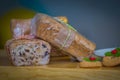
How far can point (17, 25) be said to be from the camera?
1.17 metres

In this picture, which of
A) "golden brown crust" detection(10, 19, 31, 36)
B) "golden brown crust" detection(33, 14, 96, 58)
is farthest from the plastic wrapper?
"golden brown crust" detection(10, 19, 31, 36)

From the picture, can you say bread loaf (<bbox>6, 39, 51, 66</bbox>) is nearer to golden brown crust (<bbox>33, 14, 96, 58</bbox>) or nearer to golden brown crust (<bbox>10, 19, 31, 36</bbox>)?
golden brown crust (<bbox>33, 14, 96, 58</bbox>)

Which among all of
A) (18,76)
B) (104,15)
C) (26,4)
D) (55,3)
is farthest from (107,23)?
(18,76)

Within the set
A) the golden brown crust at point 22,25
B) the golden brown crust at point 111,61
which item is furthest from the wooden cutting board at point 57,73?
the golden brown crust at point 22,25

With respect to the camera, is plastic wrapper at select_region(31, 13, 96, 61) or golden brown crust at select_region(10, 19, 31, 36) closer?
plastic wrapper at select_region(31, 13, 96, 61)

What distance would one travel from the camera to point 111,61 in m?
0.85

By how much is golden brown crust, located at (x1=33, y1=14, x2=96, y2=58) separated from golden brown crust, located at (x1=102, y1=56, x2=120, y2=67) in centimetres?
10

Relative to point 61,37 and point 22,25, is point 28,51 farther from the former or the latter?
point 22,25

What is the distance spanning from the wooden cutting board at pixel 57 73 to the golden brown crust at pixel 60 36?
7cm

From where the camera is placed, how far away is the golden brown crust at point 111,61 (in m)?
0.84

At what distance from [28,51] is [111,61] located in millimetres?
376

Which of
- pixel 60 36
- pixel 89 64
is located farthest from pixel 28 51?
pixel 89 64

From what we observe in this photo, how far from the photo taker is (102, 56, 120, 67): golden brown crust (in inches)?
33.1

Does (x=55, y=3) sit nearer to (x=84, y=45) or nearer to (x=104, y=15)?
(x=104, y=15)
